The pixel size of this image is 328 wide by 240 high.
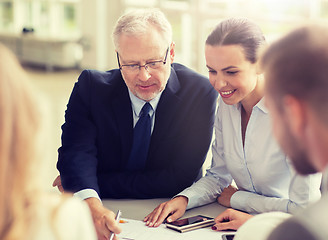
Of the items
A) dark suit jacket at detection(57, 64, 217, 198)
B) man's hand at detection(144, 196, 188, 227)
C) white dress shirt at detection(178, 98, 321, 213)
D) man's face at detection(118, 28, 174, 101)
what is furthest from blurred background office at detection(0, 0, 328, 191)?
man's hand at detection(144, 196, 188, 227)

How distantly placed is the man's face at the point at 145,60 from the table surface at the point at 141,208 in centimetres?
45

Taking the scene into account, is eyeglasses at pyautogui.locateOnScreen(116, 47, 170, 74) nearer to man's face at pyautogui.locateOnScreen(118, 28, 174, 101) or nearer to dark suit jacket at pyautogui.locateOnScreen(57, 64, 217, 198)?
man's face at pyautogui.locateOnScreen(118, 28, 174, 101)

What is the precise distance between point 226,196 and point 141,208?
35 cm

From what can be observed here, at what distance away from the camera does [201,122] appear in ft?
7.43

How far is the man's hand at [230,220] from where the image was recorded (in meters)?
1.76

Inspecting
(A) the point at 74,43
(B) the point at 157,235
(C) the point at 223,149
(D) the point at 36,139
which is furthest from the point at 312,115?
(A) the point at 74,43

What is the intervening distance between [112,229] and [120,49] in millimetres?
823

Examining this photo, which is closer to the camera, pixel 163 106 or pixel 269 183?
pixel 269 183

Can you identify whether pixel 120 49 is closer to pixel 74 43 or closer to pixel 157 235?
pixel 157 235

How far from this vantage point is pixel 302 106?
3.16 feet

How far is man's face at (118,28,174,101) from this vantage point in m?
2.12

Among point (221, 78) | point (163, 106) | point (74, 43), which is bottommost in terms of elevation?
point (74, 43)

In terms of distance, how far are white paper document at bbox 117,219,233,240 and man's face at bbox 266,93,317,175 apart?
2.40 feet

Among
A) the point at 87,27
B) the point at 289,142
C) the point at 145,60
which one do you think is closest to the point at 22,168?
the point at 289,142
